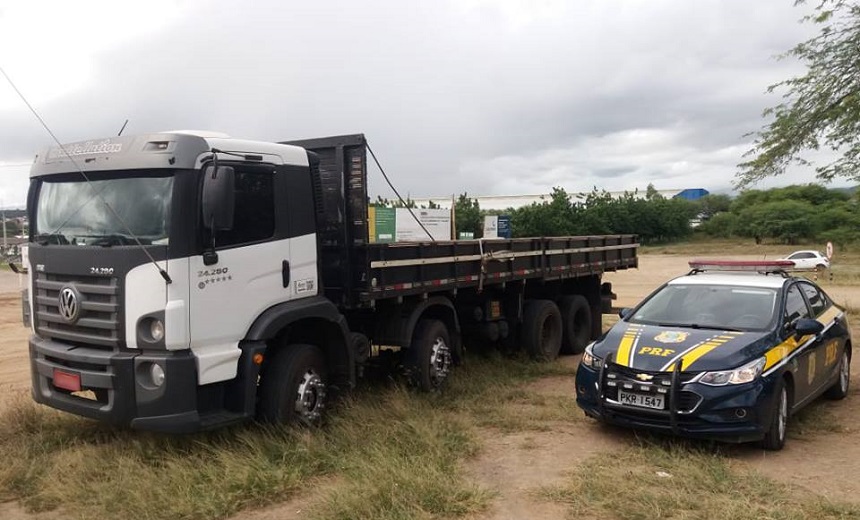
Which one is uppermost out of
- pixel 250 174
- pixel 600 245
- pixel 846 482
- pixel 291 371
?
pixel 250 174

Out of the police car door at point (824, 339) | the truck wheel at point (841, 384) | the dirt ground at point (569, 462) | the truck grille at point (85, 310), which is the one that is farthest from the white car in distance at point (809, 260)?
the truck grille at point (85, 310)

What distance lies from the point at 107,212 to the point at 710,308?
5.38 meters

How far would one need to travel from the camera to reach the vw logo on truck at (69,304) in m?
5.13

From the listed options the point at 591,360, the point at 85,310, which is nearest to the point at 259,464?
the point at 85,310

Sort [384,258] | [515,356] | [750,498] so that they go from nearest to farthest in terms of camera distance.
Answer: [750,498] < [384,258] < [515,356]

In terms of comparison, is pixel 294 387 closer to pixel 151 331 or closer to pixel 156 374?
pixel 156 374

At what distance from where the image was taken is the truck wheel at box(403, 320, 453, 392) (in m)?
7.45

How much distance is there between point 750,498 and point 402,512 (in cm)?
233

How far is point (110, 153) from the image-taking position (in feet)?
17.3

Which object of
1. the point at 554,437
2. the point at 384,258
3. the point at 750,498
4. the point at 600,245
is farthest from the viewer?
the point at 600,245

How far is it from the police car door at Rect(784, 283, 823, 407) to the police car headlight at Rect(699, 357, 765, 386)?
26.9 inches

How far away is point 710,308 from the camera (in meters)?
6.72

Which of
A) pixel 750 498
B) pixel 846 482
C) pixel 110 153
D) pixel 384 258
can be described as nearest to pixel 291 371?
pixel 384 258

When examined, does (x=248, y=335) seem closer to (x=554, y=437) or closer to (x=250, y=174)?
(x=250, y=174)
